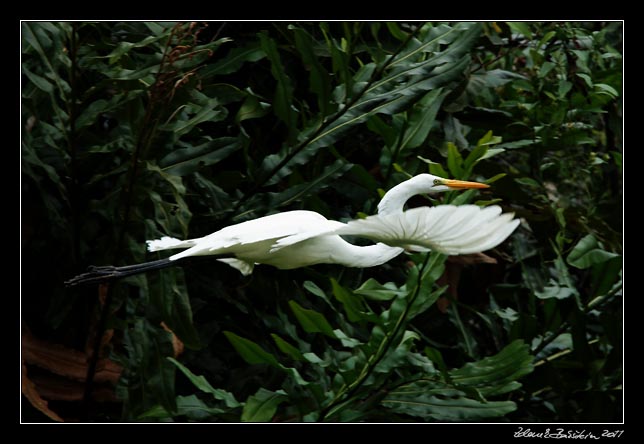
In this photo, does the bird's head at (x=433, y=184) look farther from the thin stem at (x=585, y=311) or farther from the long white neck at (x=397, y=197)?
the thin stem at (x=585, y=311)

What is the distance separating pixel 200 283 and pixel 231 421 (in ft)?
0.99

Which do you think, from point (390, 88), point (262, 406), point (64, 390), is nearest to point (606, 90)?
point (390, 88)

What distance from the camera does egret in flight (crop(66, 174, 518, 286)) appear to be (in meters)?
1.04

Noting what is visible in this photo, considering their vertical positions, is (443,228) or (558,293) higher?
(443,228)

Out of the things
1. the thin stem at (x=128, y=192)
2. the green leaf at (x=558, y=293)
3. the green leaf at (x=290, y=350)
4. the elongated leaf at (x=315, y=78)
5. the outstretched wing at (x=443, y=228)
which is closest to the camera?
the outstretched wing at (x=443, y=228)

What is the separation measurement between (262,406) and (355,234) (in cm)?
58

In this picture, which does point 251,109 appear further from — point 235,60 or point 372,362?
point 372,362

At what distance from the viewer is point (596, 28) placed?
2.38 metres

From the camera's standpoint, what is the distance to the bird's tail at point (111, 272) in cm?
138

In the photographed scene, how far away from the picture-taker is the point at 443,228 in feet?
3.51

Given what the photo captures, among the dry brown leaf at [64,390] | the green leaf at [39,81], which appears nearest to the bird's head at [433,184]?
the green leaf at [39,81]

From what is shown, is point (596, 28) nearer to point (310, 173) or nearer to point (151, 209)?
point (310, 173)

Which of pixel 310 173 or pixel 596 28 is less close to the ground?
pixel 596 28

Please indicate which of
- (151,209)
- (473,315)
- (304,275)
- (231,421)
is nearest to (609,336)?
(473,315)
